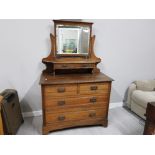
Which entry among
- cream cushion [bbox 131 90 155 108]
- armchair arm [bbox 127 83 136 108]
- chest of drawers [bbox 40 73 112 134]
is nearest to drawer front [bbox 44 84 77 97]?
chest of drawers [bbox 40 73 112 134]

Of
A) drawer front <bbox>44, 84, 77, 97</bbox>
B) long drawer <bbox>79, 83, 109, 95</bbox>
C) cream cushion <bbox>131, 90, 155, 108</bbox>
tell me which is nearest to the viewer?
drawer front <bbox>44, 84, 77, 97</bbox>

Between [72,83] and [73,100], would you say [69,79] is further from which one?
[73,100]

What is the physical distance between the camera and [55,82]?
5.85 ft

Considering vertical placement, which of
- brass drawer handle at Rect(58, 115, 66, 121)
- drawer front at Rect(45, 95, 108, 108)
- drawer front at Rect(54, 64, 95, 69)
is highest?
drawer front at Rect(54, 64, 95, 69)

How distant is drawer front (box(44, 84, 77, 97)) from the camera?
1.79m

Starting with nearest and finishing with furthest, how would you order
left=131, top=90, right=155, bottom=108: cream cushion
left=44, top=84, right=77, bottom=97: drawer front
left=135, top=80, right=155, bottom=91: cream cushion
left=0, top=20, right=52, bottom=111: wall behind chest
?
left=44, top=84, right=77, bottom=97: drawer front, left=0, top=20, right=52, bottom=111: wall behind chest, left=131, top=90, right=155, bottom=108: cream cushion, left=135, top=80, right=155, bottom=91: cream cushion

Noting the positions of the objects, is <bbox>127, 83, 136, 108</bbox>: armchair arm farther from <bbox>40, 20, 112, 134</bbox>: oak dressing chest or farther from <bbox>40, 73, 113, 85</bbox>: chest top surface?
<bbox>40, 73, 113, 85</bbox>: chest top surface

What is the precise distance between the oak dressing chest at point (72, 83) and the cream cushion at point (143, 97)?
660mm

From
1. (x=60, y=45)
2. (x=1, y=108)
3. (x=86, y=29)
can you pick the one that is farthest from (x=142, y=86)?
(x=1, y=108)

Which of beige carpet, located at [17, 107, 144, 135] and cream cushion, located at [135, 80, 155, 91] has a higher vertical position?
cream cushion, located at [135, 80, 155, 91]

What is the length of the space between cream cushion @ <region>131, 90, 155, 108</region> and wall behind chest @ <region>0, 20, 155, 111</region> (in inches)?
12.5

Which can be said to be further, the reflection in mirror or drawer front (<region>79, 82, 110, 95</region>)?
the reflection in mirror

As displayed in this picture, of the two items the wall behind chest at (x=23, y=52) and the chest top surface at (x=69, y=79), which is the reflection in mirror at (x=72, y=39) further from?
the chest top surface at (x=69, y=79)

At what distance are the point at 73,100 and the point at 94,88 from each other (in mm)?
319
